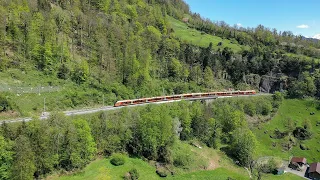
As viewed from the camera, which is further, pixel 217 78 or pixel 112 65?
pixel 217 78

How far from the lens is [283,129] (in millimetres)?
92062

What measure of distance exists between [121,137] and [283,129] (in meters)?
58.5

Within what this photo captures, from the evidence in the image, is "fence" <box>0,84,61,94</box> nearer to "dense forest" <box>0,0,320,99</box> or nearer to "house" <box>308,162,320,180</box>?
"dense forest" <box>0,0,320,99</box>

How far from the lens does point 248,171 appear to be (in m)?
67.4

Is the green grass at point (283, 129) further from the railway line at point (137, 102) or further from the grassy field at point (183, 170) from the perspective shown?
the railway line at point (137, 102)

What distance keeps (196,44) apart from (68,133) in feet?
372

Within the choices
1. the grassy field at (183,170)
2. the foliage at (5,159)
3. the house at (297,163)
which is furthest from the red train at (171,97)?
the house at (297,163)

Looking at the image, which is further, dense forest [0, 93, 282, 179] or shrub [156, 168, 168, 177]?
shrub [156, 168, 168, 177]

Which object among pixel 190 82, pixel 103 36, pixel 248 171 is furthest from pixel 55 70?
pixel 248 171

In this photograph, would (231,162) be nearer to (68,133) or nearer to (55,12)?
(68,133)

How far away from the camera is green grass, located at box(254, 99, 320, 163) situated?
264 ft

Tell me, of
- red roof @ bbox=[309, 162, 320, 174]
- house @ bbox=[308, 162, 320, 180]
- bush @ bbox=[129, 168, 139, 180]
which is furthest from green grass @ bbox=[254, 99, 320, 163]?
Answer: bush @ bbox=[129, 168, 139, 180]

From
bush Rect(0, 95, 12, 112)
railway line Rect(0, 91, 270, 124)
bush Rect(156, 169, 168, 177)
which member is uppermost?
bush Rect(0, 95, 12, 112)

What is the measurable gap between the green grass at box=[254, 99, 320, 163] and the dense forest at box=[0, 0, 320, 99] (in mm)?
9550
